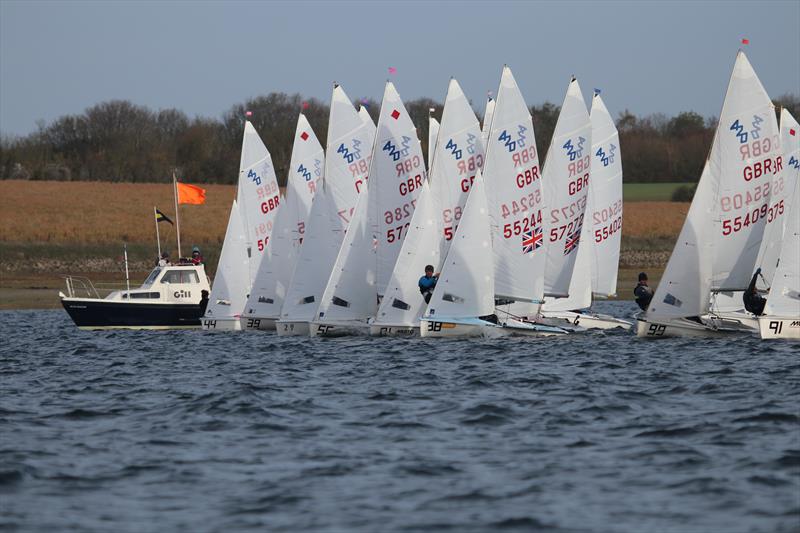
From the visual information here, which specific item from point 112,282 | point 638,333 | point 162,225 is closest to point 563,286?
point 638,333

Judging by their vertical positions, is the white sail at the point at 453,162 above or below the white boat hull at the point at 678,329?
above

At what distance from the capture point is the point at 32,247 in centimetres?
5784

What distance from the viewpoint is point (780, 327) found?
25.1 metres

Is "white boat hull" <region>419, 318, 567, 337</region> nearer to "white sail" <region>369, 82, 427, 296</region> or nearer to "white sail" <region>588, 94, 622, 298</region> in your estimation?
"white sail" <region>369, 82, 427, 296</region>

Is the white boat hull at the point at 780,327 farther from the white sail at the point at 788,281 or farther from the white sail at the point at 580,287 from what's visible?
the white sail at the point at 580,287

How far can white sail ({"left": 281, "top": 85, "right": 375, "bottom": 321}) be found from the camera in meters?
30.6

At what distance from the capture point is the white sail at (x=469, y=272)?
26484mm

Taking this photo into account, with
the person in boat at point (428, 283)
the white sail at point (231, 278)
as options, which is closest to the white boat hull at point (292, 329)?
the white sail at point (231, 278)

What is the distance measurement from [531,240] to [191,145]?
7212 centimetres

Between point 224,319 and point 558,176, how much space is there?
9.08 m

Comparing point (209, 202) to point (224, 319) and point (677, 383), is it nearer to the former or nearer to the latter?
point (224, 319)

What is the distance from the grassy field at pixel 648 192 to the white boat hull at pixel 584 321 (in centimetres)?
5706

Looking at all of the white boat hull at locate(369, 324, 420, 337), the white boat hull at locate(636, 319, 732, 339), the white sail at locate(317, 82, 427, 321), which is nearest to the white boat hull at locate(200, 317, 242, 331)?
the white sail at locate(317, 82, 427, 321)

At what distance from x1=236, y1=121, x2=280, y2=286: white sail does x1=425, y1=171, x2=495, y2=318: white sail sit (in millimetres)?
10220
